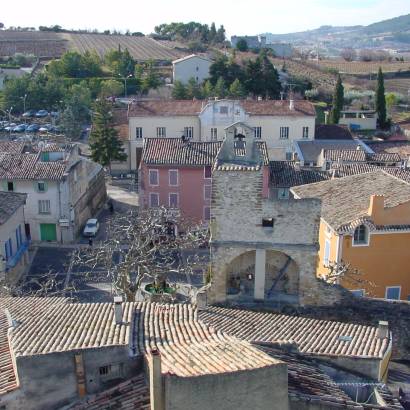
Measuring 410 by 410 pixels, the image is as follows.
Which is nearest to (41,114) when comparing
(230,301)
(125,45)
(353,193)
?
(353,193)

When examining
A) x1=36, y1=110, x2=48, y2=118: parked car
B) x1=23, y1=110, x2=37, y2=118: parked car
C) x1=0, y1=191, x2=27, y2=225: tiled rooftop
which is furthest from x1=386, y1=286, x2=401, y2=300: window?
x1=36, y1=110, x2=48, y2=118: parked car

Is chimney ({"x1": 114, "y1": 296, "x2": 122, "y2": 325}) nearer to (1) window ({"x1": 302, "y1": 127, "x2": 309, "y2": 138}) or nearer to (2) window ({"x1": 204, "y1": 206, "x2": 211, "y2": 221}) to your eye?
(2) window ({"x1": 204, "y1": 206, "x2": 211, "y2": 221})

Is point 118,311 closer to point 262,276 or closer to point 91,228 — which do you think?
point 262,276

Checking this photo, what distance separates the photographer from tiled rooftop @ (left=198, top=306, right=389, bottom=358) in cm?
1747

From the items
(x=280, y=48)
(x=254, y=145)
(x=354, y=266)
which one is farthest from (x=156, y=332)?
(x=280, y=48)

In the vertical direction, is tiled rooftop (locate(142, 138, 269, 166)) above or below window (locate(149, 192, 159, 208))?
above

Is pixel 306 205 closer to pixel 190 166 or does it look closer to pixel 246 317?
pixel 246 317

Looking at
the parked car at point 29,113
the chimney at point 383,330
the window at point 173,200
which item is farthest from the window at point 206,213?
the parked car at point 29,113

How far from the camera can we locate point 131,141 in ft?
200

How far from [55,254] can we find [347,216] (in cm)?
2104

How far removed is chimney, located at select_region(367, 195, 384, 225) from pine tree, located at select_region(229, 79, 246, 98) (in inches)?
2231

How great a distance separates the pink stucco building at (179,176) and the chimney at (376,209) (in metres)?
18.1

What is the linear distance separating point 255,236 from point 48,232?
24.2 metres

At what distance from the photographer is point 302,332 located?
1894 centimetres
